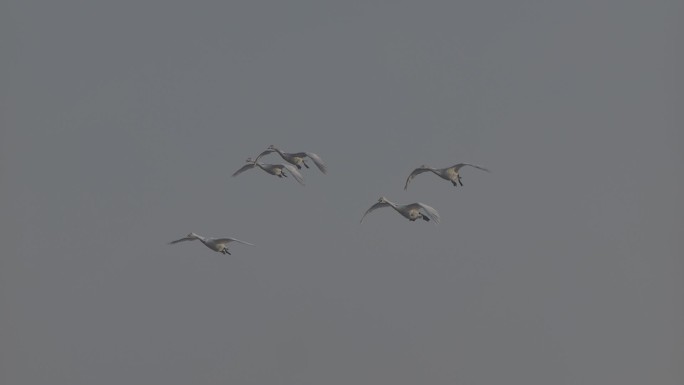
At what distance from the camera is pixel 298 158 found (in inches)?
7771

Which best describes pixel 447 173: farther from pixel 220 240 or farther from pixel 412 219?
pixel 220 240

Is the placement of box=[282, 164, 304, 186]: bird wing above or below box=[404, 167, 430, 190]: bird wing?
below

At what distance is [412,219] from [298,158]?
15982 millimetres

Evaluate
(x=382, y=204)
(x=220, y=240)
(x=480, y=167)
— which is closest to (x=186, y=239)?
(x=220, y=240)

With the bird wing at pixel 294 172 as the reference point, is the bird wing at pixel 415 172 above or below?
above

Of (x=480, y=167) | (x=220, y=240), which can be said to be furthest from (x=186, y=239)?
(x=480, y=167)

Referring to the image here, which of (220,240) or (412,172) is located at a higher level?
(412,172)

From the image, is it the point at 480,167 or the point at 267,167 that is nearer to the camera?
the point at 480,167

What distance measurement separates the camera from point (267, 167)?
199750 millimetres

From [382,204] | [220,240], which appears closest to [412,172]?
[382,204]

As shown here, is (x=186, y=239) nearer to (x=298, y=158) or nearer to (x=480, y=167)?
(x=298, y=158)

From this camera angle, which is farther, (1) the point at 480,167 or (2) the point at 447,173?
(2) the point at 447,173

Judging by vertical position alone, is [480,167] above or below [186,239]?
above

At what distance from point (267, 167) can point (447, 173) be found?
1982 centimetres
